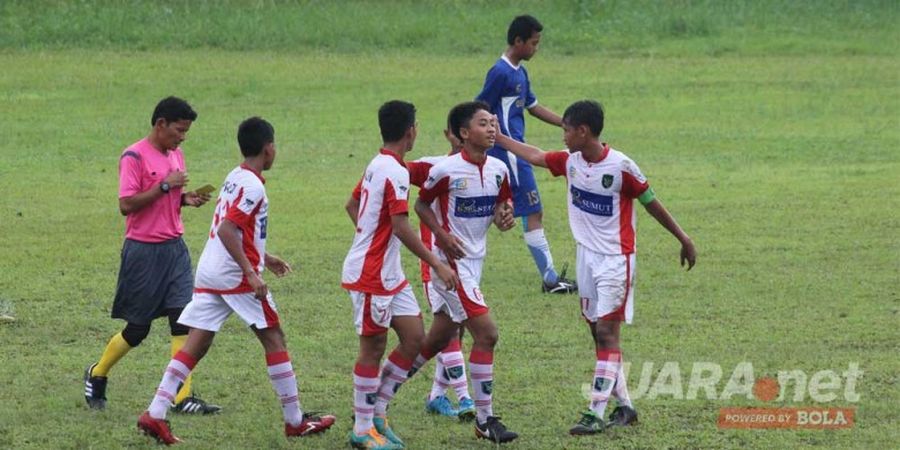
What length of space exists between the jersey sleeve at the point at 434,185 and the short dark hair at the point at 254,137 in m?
0.93

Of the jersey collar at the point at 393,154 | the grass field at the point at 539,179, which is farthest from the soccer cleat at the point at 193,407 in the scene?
the jersey collar at the point at 393,154

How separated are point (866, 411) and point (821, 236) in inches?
248

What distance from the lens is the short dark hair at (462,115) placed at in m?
8.86

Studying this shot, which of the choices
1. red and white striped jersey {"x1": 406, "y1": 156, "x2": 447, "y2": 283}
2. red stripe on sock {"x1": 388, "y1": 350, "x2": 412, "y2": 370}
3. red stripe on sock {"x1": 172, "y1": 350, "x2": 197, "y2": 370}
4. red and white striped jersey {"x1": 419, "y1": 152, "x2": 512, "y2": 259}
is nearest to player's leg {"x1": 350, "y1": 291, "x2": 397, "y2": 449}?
red stripe on sock {"x1": 388, "y1": 350, "x2": 412, "y2": 370}

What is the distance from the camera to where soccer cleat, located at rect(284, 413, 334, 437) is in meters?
8.70

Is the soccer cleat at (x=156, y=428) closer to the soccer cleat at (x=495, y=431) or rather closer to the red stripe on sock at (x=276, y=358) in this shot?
the red stripe on sock at (x=276, y=358)

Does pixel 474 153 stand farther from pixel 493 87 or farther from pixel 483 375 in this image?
pixel 493 87

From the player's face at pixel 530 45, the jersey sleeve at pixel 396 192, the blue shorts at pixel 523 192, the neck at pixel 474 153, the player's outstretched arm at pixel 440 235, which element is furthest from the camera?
the blue shorts at pixel 523 192

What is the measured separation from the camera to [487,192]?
884 cm

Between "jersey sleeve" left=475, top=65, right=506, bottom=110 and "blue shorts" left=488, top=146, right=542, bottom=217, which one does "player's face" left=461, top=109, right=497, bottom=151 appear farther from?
"blue shorts" left=488, top=146, right=542, bottom=217

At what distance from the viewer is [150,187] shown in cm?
922

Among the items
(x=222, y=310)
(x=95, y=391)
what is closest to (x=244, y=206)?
(x=222, y=310)

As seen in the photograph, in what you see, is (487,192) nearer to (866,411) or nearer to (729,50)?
(866,411)

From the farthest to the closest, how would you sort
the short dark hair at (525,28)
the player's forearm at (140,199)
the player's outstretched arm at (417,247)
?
the short dark hair at (525,28), the player's forearm at (140,199), the player's outstretched arm at (417,247)
